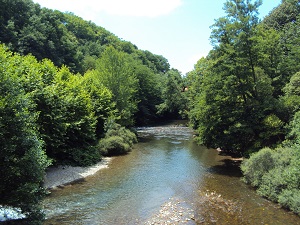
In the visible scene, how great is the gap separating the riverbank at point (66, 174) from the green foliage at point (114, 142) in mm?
5504

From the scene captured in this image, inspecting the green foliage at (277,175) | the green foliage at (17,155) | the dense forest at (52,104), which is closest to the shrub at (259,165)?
the green foliage at (277,175)

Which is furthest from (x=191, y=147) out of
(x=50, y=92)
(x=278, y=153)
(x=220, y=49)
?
(x=50, y=92)

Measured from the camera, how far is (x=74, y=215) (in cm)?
1759

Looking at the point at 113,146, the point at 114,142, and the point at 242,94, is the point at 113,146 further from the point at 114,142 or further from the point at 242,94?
the point at 242,94

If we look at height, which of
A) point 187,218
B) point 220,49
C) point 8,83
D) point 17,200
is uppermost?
point 220,49

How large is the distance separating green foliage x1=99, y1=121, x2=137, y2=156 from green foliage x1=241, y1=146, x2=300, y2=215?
58.2 feet

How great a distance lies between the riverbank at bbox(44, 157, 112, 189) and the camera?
946 inches

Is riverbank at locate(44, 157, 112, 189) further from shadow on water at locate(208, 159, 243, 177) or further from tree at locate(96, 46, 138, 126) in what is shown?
tree at locate(96, 46, 138, 126)

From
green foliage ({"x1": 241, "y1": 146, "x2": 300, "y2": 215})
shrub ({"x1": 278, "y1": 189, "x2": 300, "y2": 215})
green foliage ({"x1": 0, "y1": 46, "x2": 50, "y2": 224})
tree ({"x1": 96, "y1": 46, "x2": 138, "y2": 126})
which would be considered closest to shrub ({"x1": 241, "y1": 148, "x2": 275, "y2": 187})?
green foliage ({"x1": 241, "y1": 146, "x2": 300, "y2": 215})

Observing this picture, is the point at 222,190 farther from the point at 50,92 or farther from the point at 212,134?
the point at 50,92

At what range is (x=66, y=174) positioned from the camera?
26578 mm

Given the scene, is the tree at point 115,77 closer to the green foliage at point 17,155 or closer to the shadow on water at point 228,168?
the shadow on water at point 228,168

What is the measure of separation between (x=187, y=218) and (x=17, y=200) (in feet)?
32.9

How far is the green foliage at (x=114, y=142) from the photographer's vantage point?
36.3m
